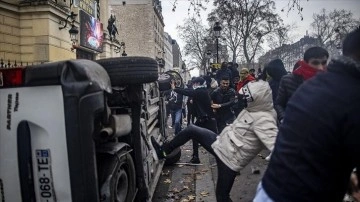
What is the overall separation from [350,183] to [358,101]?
1.93ft

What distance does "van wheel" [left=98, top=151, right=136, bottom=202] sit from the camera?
3.19m

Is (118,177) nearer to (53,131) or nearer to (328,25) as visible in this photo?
(53,131)

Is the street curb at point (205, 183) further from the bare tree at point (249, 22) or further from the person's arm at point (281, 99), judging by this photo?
the bare tree at point (249, 22)

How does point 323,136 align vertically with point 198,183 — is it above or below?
above

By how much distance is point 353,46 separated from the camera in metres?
1.65

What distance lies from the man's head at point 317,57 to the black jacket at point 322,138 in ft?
9.32

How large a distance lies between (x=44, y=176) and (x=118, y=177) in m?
0.73

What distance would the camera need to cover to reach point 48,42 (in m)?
16.6

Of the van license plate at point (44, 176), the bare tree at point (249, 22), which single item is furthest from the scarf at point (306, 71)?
the bare tree at point (249, 22)

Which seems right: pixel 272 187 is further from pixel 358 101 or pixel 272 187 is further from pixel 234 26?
pixel 234 26

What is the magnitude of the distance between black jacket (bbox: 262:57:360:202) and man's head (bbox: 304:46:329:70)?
2840 millimetres

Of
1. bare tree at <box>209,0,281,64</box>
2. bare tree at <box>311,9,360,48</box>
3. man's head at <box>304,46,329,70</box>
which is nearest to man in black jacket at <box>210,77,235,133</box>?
man's head at <box>304,46,329,70</box>

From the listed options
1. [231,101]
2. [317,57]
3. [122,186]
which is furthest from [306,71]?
[231,101]

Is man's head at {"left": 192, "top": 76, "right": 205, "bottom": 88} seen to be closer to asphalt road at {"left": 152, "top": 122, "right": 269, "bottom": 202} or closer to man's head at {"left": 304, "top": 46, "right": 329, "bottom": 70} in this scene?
asphalt road at {"left": 152, "top": 122, "right": 269, "bottom": 202}
